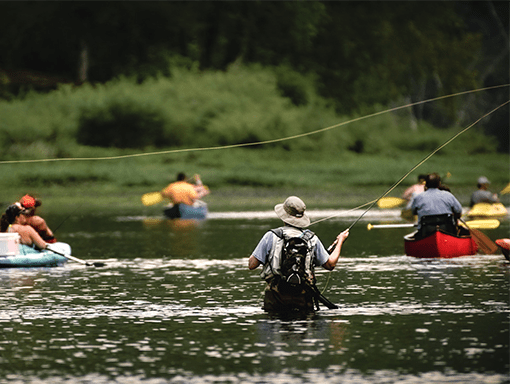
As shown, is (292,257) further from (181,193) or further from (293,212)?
(181,193)

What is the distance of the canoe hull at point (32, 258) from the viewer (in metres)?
18.2

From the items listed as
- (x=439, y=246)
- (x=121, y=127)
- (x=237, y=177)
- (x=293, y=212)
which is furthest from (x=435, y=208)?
(x=121, y=127)

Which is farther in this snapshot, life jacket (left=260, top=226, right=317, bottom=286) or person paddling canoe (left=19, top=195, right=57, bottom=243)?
person paddling canoe (left=19, top=195, right=57, bottom=243)

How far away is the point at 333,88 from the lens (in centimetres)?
6838

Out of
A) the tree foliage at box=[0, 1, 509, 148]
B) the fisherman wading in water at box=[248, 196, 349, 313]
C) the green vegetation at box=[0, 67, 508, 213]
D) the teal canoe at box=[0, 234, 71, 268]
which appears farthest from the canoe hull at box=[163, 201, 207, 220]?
the tree foliage at box=[0, 1, 509, 148]

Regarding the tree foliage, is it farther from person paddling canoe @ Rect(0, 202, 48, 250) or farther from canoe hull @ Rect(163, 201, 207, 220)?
person paddling canoe @ Rect(0, 202, 48, 250)

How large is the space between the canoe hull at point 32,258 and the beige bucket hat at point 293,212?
7.53 m

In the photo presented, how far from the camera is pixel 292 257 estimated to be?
457 inches

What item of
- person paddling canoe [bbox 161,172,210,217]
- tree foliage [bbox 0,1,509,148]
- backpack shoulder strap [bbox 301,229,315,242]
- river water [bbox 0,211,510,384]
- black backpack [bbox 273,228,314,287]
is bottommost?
river water [bbox 0,211,510,384]

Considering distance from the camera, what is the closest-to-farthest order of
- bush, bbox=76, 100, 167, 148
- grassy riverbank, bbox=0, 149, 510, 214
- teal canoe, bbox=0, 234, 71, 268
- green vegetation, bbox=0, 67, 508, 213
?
teal canoe, bbox=0, 234, 71, 268
grassy riverbank, bbox=0, 149, 510, 214
green vegetation, bbox=0, 67, 508, 213
bush, bbox=76, 100, 167, 148

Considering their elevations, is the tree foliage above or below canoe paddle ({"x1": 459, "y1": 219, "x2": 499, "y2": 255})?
above

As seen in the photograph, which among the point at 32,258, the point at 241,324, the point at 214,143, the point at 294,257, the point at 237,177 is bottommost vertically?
the point at 241,324

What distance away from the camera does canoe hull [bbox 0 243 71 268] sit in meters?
18.2

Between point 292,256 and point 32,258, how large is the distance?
7.81 metres
